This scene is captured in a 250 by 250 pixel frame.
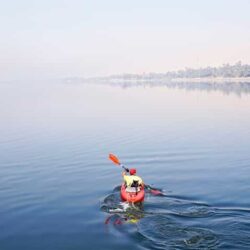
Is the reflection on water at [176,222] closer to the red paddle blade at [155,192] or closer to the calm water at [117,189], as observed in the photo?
the calm water at [117,189]

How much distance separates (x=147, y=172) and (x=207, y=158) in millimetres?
7976

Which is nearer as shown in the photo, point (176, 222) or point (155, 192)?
point (176, 222)

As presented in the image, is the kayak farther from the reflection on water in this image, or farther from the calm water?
the calm water

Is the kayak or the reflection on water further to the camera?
the kayak

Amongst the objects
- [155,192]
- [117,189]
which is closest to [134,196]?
[155,192]

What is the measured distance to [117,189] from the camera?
3158 cm

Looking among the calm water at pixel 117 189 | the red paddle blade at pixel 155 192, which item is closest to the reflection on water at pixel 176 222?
the calm water at pixel 117 189

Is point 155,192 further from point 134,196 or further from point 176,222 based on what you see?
point 176,222

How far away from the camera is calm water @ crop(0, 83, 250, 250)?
22391mm

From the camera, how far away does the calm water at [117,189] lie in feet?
73.5

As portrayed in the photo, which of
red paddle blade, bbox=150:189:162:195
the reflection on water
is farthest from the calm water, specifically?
red paddle blade, bbox=150:189:162:195

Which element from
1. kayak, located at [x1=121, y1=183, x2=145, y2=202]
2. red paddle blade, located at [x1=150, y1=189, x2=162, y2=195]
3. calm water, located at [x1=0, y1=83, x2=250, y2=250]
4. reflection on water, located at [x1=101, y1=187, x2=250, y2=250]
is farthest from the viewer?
red paddle blade, located at [x1=150, y1=189, x2=162, y2=195]

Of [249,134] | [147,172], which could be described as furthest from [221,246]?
[249,134]

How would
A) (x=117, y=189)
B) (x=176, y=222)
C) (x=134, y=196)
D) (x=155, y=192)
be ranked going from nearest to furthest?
(x=176, y=222), (x=134, y=196), (x=155, y=192), (x=117, y=189)
